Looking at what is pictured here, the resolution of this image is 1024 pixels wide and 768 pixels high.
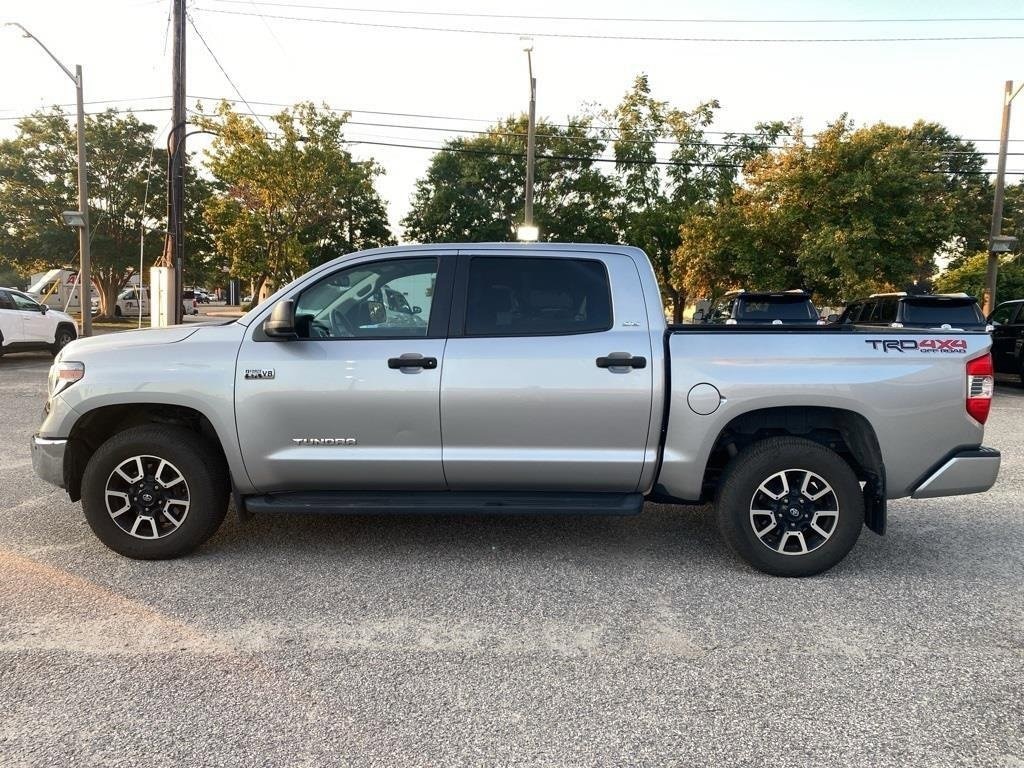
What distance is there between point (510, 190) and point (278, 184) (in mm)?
14553

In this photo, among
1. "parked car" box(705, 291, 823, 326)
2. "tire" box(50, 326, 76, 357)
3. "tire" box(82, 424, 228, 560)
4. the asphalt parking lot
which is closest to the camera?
the asphalt parking lot

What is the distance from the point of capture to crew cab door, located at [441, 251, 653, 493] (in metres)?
4.10

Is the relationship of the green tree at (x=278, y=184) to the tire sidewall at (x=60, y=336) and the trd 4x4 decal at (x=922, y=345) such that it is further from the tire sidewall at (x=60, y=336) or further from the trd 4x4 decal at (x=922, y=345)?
the trd 4x4 decal at (x=922, y=345)

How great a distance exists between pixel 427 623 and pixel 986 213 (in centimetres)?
5335

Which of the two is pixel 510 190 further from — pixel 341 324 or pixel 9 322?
pixel 341 324

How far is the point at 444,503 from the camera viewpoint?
4.21m

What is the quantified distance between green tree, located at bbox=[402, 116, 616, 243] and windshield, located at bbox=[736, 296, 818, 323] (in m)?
17.0

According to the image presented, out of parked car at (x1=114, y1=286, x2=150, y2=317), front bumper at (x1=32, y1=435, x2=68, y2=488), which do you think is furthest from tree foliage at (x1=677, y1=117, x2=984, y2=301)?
parked car at (x1=114, y1=286, x2=150, y2=317)

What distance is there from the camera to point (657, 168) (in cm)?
3020

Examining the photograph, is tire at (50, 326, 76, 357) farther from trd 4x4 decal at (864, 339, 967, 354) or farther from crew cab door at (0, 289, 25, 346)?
trd 4x4 decal at (864, 339, 967, 354)

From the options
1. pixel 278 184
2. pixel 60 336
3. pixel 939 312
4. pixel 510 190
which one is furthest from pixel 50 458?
pixel 510 190

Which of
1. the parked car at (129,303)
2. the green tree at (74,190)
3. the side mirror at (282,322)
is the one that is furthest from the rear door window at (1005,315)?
the parked car at (129,303)

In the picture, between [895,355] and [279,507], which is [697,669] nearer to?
[895,355]

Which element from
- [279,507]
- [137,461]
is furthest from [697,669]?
[137,461]
